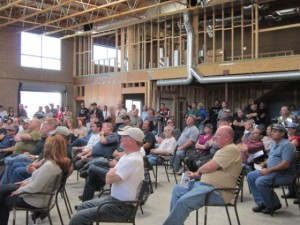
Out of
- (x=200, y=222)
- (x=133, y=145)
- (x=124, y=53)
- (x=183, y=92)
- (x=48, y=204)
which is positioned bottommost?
(x=200, y=222)

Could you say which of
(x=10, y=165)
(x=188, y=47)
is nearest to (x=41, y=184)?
(x=10, y=165)

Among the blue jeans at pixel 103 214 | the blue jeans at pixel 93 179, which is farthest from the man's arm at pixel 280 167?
the blue jeans at pixel 103 214

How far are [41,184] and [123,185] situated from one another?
0.82m

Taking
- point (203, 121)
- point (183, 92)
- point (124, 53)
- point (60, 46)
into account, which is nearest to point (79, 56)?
point (60, 46)

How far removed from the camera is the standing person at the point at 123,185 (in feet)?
9.65

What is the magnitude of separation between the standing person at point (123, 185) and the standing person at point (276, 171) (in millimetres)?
2063

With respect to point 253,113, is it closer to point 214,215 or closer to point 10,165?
point 214,215

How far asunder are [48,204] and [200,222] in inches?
72.1

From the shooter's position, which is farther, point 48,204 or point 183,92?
point 183,92

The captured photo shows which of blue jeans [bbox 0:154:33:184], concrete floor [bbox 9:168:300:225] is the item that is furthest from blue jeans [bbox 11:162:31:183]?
concrete floor [bbox 9:168:300:225]

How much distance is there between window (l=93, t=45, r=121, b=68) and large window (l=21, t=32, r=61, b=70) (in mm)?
1649

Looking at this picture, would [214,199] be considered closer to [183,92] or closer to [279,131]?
[279,131]

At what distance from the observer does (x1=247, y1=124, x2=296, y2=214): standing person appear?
438 centimetres

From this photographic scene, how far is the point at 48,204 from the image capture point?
3.37 m
